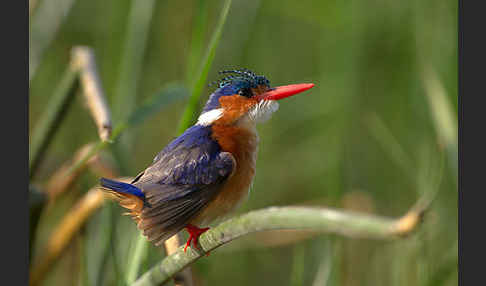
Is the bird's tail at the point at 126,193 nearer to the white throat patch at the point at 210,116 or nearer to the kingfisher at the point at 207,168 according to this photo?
the kingfisher at the point at 207,168

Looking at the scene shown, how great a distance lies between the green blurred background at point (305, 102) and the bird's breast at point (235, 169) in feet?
1.84

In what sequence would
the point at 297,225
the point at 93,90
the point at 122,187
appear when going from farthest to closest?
the point at 93,90, the point at 122,187, the point at 297,225

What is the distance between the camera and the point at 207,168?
52.0 inches

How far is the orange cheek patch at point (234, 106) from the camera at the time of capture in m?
1.42

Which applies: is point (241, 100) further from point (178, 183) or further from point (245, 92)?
point (178, 183)

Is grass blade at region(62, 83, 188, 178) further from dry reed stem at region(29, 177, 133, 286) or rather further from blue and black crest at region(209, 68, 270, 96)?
dry reed stem at region(29, 177, 133, 286)

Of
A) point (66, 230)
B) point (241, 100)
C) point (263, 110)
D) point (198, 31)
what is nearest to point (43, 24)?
point (66, 230)

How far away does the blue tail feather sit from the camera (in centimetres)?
116

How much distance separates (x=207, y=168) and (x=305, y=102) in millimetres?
2053

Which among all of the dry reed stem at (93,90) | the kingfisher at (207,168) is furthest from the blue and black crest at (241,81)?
the dry reed stem at (93,90)

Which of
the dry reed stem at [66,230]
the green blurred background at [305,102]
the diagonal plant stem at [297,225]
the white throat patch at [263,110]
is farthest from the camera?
the green blurred background at [305,102]

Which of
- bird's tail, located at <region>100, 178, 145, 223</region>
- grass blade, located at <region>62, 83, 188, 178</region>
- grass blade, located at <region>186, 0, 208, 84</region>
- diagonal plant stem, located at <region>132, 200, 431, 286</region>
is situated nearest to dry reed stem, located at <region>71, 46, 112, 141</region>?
grass blade, located at <region>62, 83, 188, 178</region>

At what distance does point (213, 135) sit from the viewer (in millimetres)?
1443

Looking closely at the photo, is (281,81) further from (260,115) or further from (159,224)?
(159,224)
